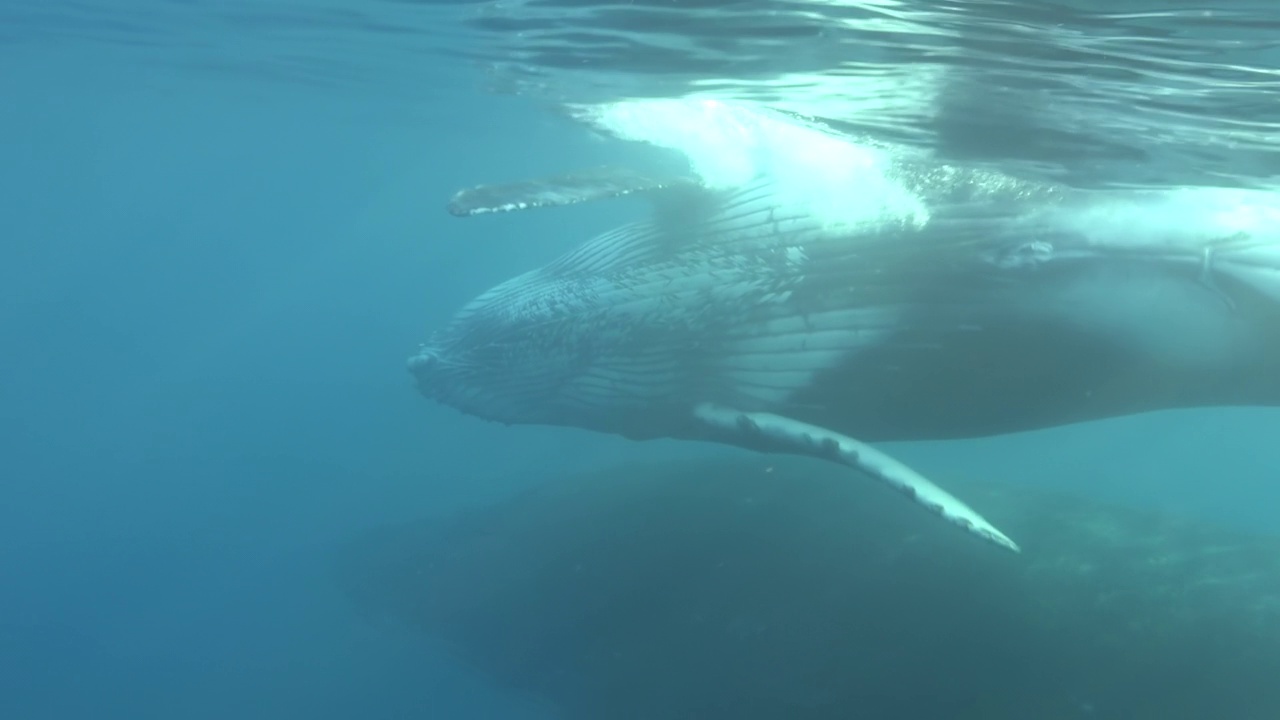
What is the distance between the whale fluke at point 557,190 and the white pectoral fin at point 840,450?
2.50 metres

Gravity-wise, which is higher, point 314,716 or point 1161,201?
point 1161,201

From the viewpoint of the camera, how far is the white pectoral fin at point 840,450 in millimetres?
6805

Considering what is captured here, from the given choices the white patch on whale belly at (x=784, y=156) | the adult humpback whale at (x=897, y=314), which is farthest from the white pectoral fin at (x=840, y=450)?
the white patch on whale belly at (x=784, y=156)

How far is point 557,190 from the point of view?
8953 mm

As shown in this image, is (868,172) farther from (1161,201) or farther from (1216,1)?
(1216,1)

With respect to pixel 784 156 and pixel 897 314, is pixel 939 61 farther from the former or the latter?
pixel 897 314

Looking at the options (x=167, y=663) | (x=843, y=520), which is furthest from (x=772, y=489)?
(x=167, y=663)

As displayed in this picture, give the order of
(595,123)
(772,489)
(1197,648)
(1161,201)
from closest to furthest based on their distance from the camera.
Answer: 1. (1197,648)
2. (1161,201)
3. (772,489)
4. (595,123)

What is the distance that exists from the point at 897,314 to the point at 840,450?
150cm

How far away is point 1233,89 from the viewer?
8.23 metres

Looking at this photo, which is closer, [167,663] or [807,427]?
[807,427]

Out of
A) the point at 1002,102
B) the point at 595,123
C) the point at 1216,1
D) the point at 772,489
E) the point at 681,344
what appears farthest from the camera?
the point at 595,123

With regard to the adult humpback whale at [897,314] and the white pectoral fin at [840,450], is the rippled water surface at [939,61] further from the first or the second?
the white pectoral fin at [840,450]

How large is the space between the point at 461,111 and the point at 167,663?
Answer: 18634 mm
